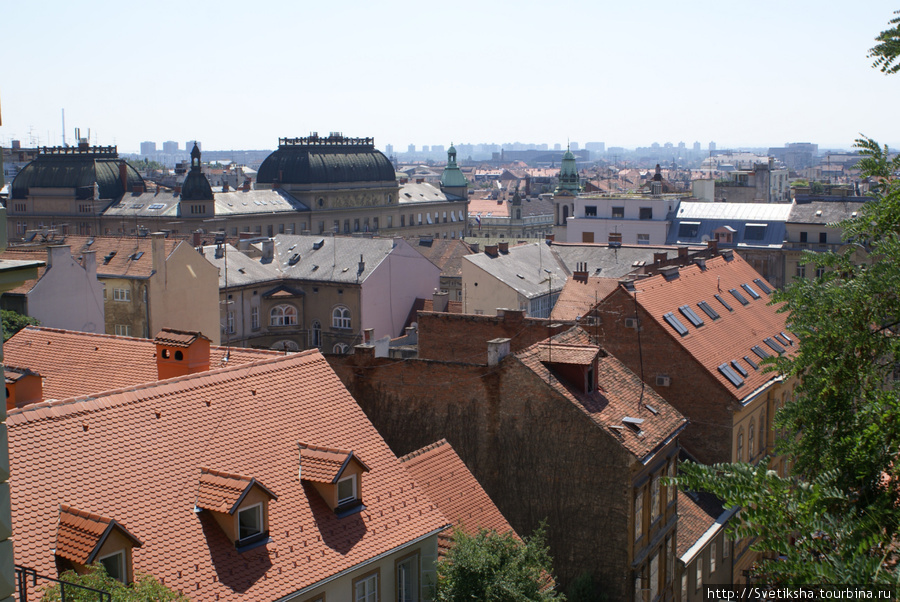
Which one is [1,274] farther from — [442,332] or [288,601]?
[442,332]

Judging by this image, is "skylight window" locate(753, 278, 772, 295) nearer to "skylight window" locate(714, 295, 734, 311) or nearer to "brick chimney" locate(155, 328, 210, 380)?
"skylight window" locate(714, 295, 734, 311)

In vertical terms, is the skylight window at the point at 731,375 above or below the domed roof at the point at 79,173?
below

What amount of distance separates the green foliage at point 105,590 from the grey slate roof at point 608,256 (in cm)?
4703

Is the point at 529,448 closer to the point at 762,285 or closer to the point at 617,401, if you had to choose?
the point at 617,401

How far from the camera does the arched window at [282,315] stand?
72.7m

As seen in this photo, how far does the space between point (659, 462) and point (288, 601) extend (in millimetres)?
13073

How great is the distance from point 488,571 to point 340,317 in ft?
172

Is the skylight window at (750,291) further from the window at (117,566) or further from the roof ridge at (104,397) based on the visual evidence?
the window at (117,566)

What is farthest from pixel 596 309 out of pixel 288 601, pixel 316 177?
pixel 316 177

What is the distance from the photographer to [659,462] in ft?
88.7

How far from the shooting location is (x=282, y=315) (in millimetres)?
72938

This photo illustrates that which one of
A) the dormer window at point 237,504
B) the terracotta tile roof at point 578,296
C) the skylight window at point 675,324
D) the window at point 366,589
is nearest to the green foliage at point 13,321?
the terracotta tile roof at point 578,296

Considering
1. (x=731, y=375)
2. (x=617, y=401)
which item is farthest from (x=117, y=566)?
(x=731, y=375)

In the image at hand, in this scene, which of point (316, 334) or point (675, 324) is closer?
point (675, 324)
